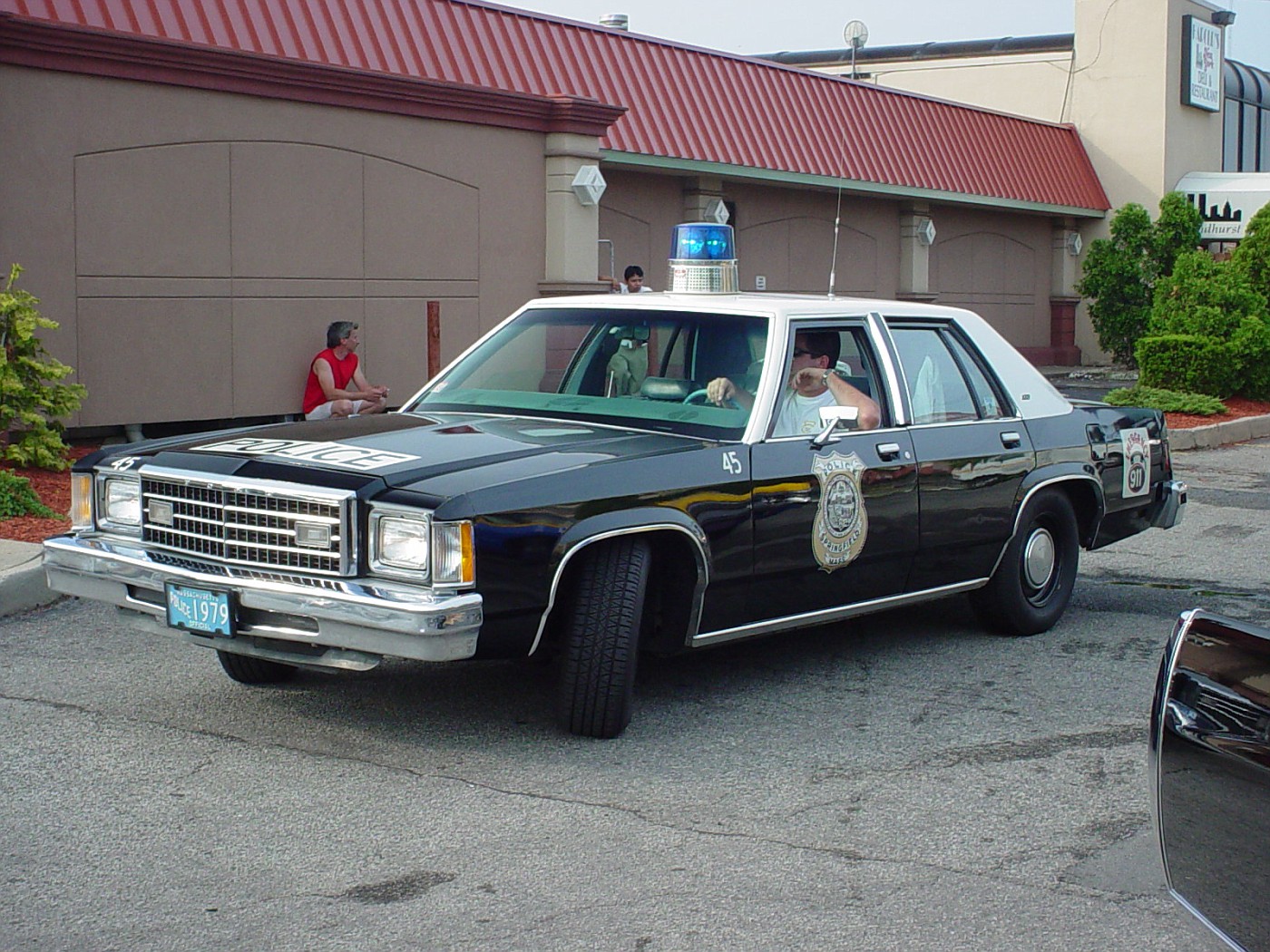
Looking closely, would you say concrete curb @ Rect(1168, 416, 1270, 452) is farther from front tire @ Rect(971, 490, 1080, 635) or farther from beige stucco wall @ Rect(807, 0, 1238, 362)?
beige stucco wall @ Rect(807, 0, 1238, 362)

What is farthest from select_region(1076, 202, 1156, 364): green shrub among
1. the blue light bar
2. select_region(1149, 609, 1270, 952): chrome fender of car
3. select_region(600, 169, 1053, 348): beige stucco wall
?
select_region(1149, 609, 1270, 952): chrome fender of car

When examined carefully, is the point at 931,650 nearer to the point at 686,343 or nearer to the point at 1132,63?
the point at 686,343

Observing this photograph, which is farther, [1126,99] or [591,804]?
[1126,99]

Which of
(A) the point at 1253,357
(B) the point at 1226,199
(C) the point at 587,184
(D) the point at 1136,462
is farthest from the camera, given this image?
(B) the point at 1226,199

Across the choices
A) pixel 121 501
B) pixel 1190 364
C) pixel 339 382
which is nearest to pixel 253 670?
pixel 121 501

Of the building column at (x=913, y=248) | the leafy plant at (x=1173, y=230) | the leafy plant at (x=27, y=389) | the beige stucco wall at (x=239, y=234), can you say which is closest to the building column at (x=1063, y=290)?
the leafy plant at (x=1173, y=230)

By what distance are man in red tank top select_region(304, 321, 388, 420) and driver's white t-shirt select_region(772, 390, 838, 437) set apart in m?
6.91

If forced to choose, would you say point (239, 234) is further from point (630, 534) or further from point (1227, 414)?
point (1227, 414)

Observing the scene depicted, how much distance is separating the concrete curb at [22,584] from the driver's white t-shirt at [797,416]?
12.7ft

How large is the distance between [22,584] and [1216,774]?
6336 millimetres

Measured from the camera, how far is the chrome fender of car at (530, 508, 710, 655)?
5.16 meters

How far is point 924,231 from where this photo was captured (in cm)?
2466

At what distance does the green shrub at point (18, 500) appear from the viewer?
30.7 feet

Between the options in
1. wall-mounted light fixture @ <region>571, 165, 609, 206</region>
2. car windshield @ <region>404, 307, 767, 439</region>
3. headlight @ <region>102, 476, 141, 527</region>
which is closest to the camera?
headlight @ <region>102, 476, 141, 527</region>
